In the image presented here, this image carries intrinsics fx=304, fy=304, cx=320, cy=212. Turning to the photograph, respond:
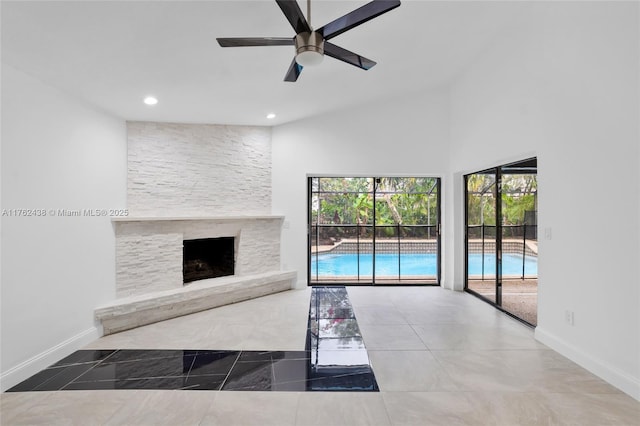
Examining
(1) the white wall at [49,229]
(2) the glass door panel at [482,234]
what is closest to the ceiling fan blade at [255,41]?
(1) the white wall at [49,229]

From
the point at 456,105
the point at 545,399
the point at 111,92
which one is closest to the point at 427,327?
the point at 545,399

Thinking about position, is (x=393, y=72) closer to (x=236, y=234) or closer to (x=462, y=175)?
(x=462, y=175)

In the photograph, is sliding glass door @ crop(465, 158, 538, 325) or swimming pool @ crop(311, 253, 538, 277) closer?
sliding glass door @ crop(465, 158, 538, 325)

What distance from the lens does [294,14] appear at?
1.95 m

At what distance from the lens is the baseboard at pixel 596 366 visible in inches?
89.0

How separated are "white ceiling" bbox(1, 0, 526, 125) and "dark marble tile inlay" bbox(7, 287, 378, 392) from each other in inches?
106

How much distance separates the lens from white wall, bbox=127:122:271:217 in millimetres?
4379

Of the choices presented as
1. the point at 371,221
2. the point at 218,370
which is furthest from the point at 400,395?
the point at 371,221

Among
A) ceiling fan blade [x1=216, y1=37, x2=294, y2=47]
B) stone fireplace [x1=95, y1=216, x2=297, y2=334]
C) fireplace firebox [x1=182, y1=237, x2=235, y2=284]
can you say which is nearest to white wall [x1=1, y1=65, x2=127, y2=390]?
stone fireplace [x1=95, y1=216, x2=297, y2=334]

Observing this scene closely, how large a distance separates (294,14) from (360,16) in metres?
0.44

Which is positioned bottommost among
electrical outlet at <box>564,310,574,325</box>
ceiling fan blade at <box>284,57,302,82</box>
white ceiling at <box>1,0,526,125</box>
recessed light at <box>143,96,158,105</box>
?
electrical outlet at <box>564,310,574,325</box>

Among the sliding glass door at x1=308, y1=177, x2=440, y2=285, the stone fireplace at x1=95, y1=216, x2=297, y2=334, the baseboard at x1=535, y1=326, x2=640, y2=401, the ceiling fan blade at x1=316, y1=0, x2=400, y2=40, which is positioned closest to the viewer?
the ceiling fan blade at x1=316, y1=0, x2=400, y2=40

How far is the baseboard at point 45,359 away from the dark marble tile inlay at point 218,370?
0.05m

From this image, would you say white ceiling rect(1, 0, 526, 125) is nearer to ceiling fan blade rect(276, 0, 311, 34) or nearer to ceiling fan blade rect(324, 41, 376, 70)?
ceiling fan blade rect(324, 41, 376, 70)
